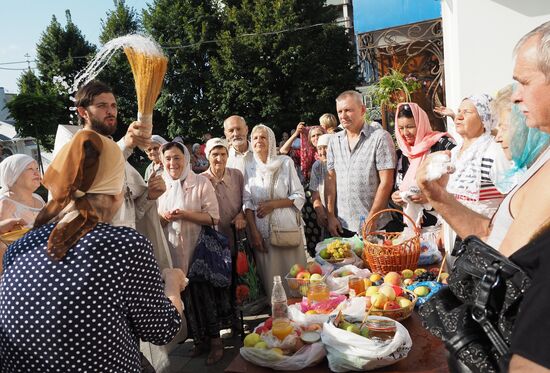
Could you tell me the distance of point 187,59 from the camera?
74.4ft

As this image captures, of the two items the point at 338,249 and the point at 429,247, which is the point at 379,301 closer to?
the point at 338,249

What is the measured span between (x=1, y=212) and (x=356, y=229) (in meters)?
3.01

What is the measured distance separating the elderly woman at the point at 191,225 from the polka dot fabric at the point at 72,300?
2.08 metres

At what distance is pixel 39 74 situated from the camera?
25578 mm

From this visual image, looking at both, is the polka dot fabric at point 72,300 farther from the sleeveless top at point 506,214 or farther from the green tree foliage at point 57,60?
the green tree foliage at point 57,60

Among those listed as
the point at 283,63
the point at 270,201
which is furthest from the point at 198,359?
the point at 283,63

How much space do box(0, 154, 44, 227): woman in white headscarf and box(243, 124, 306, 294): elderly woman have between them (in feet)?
6.22

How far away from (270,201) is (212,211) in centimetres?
60

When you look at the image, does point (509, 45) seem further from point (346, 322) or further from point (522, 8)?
point (346, 322)

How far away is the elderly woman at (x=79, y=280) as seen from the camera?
1.46 meters

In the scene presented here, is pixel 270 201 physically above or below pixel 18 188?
below

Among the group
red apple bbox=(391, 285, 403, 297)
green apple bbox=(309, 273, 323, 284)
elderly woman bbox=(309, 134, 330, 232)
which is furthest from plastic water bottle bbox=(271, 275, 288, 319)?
elderly woman bbox=(309, 134, 330, 232)

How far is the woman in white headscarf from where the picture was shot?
11.5 feet

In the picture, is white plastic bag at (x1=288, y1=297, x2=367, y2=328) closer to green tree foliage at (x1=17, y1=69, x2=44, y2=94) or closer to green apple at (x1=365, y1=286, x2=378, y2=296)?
green apple at (x1=365, y1=286, x2=378, y2=296)
